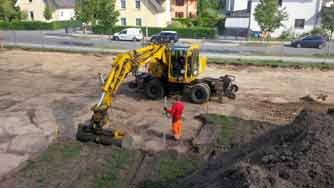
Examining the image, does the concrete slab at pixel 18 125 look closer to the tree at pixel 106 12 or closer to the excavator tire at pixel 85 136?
the excavator tire at pixel 85 136

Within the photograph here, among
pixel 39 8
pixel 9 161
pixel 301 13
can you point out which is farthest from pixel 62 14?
pixel 9 161

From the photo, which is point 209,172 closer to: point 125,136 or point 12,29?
point 125,136

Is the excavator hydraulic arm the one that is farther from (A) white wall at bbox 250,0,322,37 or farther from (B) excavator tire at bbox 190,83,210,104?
(A) white wall at bbox 250,0,322,37

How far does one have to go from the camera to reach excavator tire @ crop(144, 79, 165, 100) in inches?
640

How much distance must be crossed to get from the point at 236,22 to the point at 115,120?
3611 centimetres

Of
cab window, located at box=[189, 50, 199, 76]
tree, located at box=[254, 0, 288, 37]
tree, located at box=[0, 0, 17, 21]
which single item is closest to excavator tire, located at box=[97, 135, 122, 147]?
cab window, located at box=[189, 50, 199, 76]

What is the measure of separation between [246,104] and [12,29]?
45.9 metres

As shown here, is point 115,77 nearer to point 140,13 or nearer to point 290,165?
point 290,165

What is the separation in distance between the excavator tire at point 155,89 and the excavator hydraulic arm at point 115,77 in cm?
152

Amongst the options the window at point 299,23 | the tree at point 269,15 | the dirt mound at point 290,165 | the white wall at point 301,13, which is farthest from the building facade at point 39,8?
the dirt mound at point 290,165

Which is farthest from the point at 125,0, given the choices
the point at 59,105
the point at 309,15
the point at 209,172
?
the point at 209,172

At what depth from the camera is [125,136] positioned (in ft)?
36.9

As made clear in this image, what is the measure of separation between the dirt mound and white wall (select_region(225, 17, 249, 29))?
129ft

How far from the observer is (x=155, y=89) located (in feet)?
53.7
